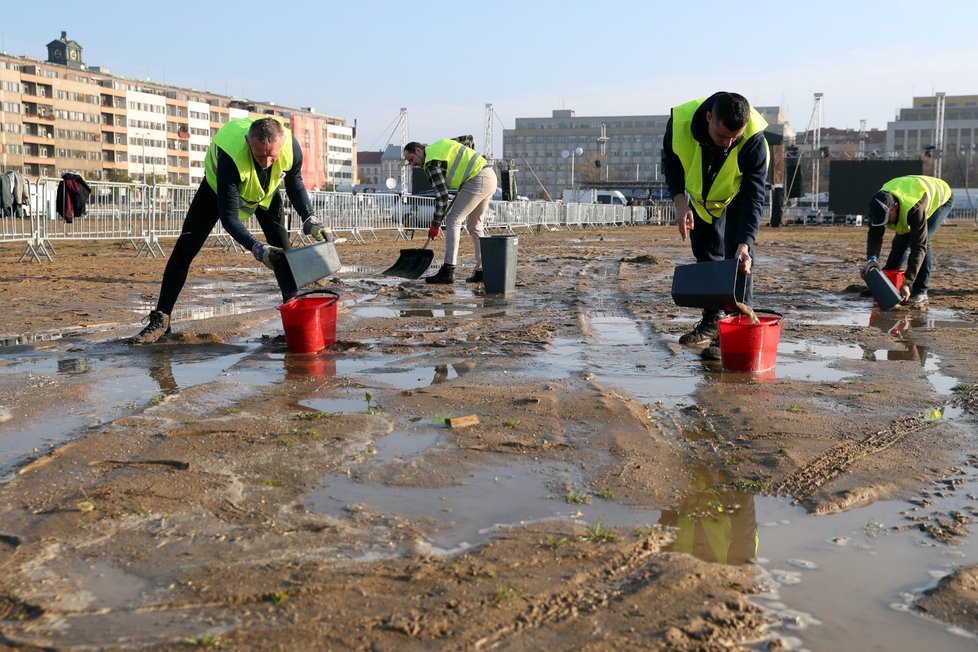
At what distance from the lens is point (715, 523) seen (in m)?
2.98

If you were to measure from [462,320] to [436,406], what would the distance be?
354cm

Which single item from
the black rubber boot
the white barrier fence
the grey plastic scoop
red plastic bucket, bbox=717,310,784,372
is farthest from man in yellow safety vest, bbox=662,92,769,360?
the white barrier fence

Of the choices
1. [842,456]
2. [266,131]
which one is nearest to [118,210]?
[266,131]

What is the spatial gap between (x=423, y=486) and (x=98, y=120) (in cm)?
10717

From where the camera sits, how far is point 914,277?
9148 mm

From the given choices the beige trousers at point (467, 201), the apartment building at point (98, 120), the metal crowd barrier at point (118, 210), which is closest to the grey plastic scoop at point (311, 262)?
the beige trousers at point (467, 201)

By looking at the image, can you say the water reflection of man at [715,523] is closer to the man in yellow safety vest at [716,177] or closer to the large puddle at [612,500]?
the large puddle at [612,500]

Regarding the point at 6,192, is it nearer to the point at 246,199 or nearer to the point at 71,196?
the point at 71,196

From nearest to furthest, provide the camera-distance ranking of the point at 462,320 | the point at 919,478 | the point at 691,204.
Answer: the point at 919,478 < the point at 691,204 < the point at 462,320

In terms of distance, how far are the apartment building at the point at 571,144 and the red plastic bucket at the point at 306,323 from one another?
135 metres

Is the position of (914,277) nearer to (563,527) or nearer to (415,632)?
(563,527)

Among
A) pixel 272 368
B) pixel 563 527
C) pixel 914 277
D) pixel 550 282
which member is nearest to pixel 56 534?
pixel 563 527

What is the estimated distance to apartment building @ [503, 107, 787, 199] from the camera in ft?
469

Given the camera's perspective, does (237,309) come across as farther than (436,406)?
Yes
